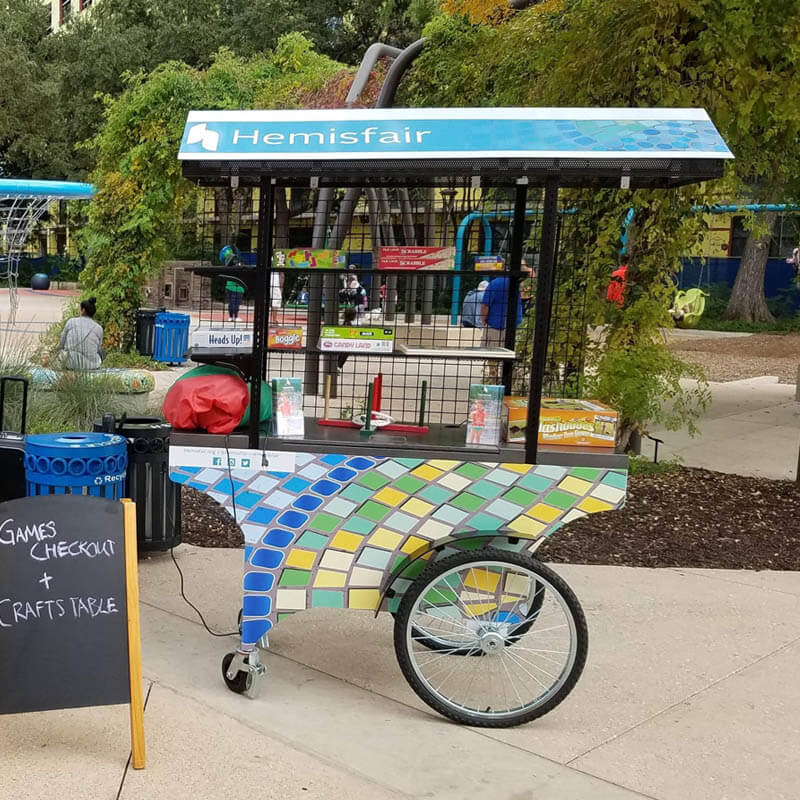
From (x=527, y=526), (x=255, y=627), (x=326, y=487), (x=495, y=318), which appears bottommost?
(x=255, y=627)

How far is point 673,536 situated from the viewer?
6699 mm

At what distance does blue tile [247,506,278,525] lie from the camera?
3.95 metres

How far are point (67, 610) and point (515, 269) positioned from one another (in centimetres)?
249

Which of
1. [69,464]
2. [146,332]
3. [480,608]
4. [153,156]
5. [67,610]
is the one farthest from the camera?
[146,332]

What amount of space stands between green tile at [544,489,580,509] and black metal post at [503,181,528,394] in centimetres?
95

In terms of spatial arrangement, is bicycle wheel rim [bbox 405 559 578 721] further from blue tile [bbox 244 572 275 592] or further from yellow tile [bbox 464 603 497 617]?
blue tile [bbox 244 572 275 592]

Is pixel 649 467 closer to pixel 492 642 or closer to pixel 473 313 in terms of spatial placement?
pixel 473 313

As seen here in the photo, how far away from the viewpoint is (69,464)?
16.1 ft

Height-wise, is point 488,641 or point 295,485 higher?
point 295,485

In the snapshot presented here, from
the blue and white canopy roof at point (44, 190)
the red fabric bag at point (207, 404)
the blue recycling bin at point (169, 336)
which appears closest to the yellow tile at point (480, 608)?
the red fabric bag at point (207, 404)

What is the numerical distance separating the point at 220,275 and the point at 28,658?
164cm

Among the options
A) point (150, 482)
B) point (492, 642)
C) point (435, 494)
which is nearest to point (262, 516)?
point (435, 494)

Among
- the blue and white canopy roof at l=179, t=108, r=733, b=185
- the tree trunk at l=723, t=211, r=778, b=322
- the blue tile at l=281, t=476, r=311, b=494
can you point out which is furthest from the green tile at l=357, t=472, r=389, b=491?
the tree trunk at l=723, t=211, r=778, b=322

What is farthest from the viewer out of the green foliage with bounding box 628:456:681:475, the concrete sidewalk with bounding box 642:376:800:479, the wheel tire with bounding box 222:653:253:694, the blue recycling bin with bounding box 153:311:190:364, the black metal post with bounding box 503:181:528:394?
the blue recycling bin with bounding box 153:311:190:364
